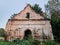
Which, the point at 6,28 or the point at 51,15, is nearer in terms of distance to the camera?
the point at 6,28

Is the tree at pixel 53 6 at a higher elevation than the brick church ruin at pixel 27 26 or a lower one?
higher

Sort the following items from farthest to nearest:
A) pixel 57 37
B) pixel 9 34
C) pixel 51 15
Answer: pixel 51 15
pixel 57 37
pixel 9 34

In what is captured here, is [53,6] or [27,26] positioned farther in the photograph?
[53,6]

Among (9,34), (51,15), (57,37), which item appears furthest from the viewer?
(51,15)

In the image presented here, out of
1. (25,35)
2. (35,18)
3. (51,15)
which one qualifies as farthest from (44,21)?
(51,15)

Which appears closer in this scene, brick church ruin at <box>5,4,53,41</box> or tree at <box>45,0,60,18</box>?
brick church ruin at <box>5,4,53,41</box>

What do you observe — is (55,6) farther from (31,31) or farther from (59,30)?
(31,31)

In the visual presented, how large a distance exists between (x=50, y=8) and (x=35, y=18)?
52.4ft

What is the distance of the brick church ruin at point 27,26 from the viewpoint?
132ft

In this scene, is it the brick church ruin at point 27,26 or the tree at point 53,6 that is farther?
the tree at point 53,6

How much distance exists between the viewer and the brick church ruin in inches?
1581

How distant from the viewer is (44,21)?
1596 inches

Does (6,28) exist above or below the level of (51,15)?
below

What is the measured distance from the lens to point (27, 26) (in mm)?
40875
